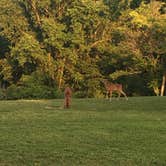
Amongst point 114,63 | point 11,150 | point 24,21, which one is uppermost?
point 24,21

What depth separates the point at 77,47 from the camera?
4109cm

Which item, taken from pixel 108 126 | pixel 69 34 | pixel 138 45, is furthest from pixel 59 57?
pixel 108 126

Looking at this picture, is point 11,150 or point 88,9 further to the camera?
point 88,9

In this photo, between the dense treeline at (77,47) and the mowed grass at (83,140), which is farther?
the dense treeline at (77,47)

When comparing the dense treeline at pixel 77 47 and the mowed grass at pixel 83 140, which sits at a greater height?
the dense treeline at pixel 77 47

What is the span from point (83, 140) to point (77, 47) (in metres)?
30.8

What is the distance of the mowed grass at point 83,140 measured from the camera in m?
8.42

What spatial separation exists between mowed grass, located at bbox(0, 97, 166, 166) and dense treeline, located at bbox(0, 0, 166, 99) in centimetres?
2184

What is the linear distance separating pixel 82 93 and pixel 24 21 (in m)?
7.89

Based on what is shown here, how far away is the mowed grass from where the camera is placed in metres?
8.42

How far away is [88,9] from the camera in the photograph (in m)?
39.6

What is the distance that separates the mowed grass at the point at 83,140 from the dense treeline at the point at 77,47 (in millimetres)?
21837

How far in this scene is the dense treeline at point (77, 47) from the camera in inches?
1473

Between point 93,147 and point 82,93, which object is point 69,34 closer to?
point 82,93
